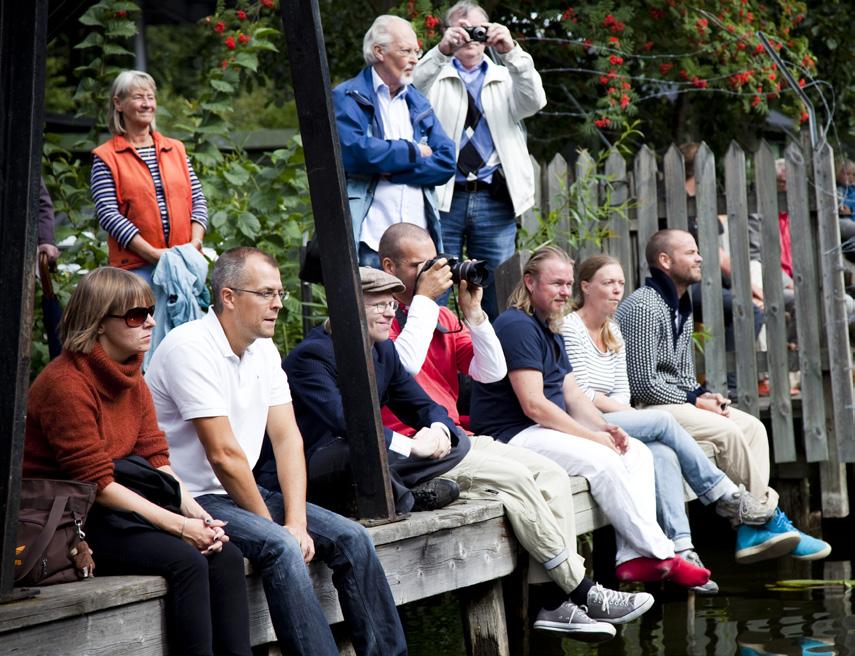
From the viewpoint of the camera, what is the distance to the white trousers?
5.50 metres

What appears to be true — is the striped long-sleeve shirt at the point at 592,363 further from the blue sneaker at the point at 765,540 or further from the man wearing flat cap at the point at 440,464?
the man wearing flat cap at the point at 440,464

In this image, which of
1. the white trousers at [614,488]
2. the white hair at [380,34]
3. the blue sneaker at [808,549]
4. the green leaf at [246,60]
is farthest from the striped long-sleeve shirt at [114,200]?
the blue sneaker at [808,549]

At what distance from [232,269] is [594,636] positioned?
192 cm

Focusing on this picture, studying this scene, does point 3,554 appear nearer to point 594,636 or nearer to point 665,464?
point 594,636

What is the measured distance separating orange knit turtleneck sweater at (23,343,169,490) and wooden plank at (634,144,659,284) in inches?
177

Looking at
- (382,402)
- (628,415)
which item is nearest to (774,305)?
(628,415)

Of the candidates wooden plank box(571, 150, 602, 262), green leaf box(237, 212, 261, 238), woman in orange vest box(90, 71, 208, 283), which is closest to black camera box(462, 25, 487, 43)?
wooden plank box(571, 150, 602, 262)

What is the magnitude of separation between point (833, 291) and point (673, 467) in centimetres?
217

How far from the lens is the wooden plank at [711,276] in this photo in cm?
760

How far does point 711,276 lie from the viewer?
7.61m

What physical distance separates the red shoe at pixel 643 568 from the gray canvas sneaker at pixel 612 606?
449 mm

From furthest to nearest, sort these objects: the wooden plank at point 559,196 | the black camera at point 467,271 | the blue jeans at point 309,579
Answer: the wooden plank at point 559,196, the black camera at point 467,271, the blue jeans at point 309,579

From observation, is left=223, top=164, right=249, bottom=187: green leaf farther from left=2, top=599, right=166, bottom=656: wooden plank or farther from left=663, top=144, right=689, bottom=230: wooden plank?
left=2, top=599, right=166, bottom=656: wooden plank

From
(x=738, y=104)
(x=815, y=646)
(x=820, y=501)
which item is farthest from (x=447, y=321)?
(x=738, y=104)
